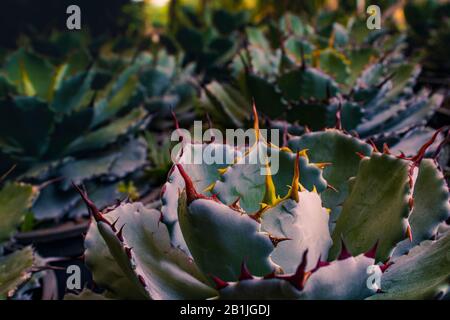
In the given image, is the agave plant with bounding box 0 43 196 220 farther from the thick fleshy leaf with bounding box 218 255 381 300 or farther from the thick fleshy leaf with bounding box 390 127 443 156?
the thick fleshy leaf with bounding box 218 255 381 300

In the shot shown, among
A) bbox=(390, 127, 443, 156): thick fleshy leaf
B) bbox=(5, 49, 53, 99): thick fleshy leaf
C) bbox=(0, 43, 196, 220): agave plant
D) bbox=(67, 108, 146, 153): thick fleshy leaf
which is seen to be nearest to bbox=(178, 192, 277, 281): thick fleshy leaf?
bbox=(390, 127, 443, 156): thick fleshy leaf

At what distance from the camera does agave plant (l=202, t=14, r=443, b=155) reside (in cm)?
114

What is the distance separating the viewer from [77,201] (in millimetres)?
1475

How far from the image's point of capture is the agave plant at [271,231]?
0.64 metres

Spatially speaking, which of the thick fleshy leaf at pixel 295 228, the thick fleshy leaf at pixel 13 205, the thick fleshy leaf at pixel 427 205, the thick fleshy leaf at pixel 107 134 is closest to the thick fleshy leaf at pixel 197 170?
the thick fleshy leaf at pixel 295 228

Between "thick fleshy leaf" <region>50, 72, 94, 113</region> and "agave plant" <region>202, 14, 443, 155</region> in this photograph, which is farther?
"thick fleshy leaf" <region>50, 72, 94, 113</region>

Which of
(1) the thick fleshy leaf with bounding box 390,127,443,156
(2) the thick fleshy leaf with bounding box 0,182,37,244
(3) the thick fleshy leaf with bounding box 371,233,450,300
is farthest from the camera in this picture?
(1) the thick fleshy leaf with bounding box 390,127,443,156

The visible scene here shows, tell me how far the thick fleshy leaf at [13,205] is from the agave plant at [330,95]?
1.49 feet

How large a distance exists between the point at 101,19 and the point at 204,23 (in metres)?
0.57

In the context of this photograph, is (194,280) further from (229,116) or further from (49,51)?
(49,51)

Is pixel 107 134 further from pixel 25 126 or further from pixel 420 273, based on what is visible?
pixel 420 273

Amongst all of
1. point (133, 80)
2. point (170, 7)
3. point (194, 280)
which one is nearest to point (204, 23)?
point (170, 7)

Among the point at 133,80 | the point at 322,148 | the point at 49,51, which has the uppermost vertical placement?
the point at 49,51

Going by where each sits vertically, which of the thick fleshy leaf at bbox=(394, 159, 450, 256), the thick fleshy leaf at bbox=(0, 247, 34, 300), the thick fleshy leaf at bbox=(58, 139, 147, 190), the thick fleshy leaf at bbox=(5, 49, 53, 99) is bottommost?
the thick fleshy leaf at bbox=(0, 247, 34, 300)
